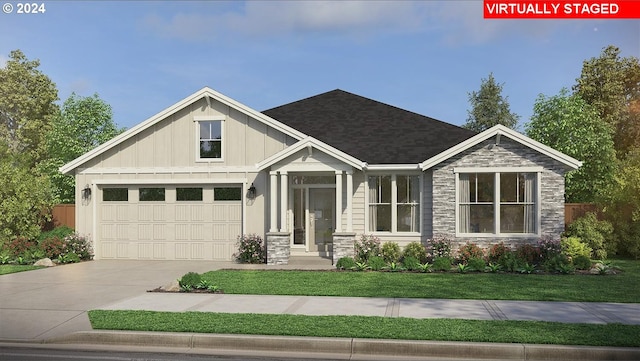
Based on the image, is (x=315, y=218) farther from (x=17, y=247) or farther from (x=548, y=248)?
(x=17, y=247)

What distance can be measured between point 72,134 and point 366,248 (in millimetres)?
24776

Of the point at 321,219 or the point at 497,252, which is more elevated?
the point at 321,219

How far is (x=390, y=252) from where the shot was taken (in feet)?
60.5

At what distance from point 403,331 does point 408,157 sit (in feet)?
38.1

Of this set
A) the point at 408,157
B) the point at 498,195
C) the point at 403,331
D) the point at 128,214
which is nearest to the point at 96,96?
the point at 128,214

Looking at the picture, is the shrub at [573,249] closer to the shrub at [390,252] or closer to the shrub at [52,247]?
the shrub at [390,252]

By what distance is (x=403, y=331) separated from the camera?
28.2 ft

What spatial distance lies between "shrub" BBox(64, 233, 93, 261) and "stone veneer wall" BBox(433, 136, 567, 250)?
1207cm

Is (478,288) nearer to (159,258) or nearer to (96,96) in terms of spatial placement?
(159,258)

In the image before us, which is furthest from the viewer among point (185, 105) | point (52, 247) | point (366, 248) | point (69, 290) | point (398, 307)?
point (185, 105)

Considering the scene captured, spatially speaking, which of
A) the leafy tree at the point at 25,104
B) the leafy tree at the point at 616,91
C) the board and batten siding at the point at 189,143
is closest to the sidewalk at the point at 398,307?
the board and batten siding at the point at 189,143

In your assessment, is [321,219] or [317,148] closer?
[317,148]

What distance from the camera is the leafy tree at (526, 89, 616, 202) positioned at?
2902 cm

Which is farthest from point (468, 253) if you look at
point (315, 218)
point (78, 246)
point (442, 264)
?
point (78, 246)
